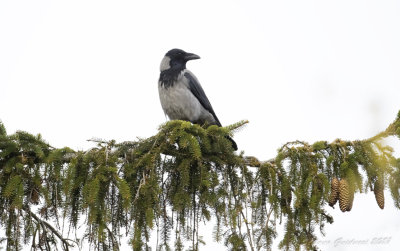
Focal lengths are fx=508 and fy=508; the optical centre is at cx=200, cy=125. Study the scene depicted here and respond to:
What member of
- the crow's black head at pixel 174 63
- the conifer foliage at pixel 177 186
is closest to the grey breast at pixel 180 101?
the crow's black head at pixel 174 63

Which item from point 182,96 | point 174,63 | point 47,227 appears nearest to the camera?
point 47,227

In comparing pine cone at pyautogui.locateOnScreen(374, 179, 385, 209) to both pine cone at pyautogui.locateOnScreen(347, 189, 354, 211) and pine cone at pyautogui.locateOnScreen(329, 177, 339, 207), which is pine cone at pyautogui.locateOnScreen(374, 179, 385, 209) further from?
pine cone at pyautogui.locateOnScreen(329, 177, 339, 207)

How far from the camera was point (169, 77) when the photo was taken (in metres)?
7.95

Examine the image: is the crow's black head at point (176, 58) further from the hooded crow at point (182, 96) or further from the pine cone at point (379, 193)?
the pine cone at point (379, 193)

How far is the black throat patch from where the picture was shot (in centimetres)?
784

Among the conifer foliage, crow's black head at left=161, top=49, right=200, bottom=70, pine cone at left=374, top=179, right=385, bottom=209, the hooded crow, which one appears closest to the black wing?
the hooded crow

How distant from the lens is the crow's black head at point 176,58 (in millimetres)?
8477

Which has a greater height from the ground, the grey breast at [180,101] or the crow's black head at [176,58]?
the crow's black head at [176,58]

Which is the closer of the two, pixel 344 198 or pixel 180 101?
pixel 344 198

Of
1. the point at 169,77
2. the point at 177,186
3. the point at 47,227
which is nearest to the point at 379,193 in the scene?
the point at 177,186

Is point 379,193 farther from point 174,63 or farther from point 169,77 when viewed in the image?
point 174,63

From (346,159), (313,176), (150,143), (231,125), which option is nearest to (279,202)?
(313,176)

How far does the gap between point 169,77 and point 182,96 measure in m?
0.46

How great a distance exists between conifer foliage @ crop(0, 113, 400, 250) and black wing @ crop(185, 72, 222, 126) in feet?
11.5
